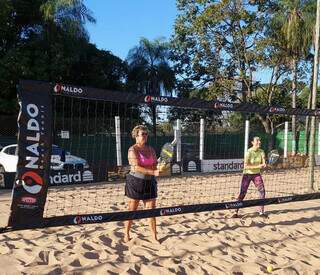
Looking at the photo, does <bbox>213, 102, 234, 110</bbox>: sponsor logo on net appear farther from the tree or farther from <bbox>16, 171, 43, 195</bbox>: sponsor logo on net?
the tree

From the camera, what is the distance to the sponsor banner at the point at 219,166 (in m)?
20.6

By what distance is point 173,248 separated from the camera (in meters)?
7.21

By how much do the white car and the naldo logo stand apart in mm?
323

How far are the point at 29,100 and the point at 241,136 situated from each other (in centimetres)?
1646

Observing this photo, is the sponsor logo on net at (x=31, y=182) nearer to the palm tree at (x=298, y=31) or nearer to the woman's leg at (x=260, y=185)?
the woman's leg at (x=260, y=185)

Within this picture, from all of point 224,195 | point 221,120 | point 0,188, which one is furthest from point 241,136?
point 0,188

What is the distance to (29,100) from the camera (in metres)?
6.05

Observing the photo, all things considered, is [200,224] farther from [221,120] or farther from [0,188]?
[221,120]

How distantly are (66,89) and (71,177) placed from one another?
30.2 ft

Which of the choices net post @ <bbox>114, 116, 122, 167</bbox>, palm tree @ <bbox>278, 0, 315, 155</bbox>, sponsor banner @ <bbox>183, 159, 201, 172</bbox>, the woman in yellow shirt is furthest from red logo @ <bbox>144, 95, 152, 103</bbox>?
palm tree @ <bbox>278, 0, 315, 155</bbox>

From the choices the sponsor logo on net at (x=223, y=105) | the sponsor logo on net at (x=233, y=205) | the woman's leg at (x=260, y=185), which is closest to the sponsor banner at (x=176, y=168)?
the woman's leg at (x=260, y=185)

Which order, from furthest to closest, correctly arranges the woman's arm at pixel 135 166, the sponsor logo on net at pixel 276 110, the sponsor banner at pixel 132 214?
the sponsor logo on net at pixel 276 110 → the woman's arm at pixel 135 166 → the sponsor banner at pixel 132 214

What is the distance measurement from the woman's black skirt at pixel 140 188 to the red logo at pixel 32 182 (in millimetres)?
1609

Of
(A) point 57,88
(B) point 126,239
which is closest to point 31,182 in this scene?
(A) point 57,88
